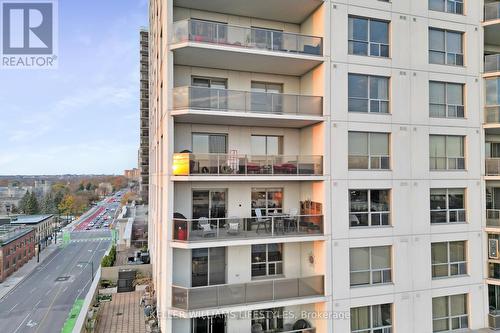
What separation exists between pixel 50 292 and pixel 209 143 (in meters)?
44.5

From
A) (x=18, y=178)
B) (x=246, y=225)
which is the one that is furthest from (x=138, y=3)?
(x=18, y=178)

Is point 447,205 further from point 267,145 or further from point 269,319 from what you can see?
point 269,319

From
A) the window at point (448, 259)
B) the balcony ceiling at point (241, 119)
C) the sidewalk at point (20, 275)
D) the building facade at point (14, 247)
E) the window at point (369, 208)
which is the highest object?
the balcony ceiling at point (241, 119)

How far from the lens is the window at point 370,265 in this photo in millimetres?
11984

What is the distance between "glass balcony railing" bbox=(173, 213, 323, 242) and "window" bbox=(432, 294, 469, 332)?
6.22m

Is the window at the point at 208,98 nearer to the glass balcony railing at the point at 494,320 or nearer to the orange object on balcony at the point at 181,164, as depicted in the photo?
the orange object on balcony at the point at 181,164

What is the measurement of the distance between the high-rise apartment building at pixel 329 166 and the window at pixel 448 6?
93 millimetres

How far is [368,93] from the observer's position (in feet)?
40.7

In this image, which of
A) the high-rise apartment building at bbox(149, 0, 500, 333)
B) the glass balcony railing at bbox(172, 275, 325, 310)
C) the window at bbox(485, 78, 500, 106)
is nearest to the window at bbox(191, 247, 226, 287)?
the high-rise apartment building at bbox(149, 0, 500, 333)

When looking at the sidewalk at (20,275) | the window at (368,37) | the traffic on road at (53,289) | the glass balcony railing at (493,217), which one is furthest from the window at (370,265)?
the sidewalk at (20,275)

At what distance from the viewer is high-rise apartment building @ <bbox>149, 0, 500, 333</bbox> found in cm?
1111

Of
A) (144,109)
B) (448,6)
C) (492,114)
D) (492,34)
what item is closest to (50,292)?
(144,109)

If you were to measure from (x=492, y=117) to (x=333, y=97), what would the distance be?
7793 millimetres

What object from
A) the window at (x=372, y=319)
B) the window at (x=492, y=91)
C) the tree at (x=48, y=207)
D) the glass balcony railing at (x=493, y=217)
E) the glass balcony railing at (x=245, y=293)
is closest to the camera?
the glass balcony railing at (x=245, y=293)
